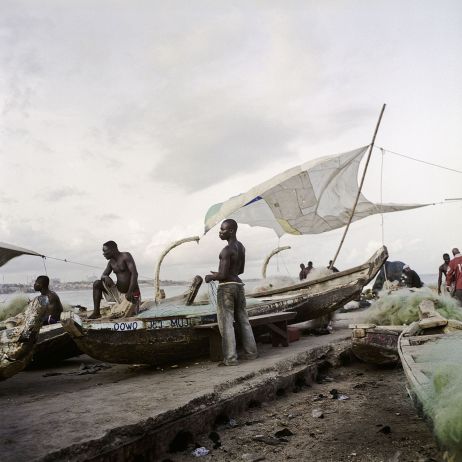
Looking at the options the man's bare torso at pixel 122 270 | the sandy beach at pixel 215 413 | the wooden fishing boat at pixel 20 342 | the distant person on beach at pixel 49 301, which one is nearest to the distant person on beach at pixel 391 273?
the sandy beach at pixel 215 413

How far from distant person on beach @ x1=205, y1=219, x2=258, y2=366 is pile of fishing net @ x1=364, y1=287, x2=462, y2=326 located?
102 inches

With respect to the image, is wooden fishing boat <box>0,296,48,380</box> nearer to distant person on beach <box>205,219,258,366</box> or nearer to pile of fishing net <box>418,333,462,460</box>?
distant person on beach <box>205,219,258,366</box>

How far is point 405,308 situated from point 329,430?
3850 mm

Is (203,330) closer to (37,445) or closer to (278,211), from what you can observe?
(37,445)

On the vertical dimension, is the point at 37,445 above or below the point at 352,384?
above

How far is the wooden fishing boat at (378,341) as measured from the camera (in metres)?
6.00

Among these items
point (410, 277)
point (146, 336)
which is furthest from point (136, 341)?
point (410, 277)

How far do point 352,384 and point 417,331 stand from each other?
3.68 feet

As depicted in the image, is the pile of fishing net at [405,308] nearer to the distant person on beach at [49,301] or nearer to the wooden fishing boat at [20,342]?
the wooden fishing boat at [20,342]

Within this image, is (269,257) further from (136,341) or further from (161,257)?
(136,341)

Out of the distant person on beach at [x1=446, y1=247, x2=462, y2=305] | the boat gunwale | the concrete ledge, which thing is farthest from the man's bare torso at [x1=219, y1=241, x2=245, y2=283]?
the distant person on beach at [x1=446, y1=247, x2=462, y2=305]

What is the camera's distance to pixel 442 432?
7.98 ft

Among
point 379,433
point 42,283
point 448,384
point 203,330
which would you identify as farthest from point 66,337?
point 448,384

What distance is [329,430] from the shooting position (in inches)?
165
